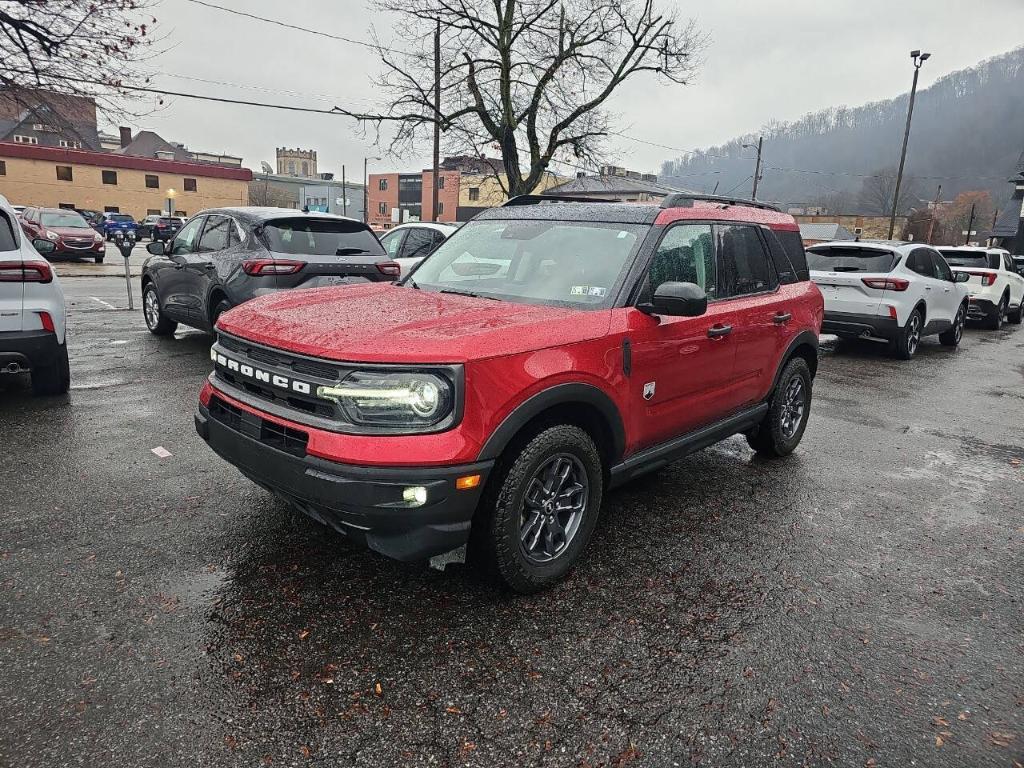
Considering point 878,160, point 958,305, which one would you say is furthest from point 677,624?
point 878,160

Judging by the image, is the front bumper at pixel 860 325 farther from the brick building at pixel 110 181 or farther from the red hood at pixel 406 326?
the brick building at pixel 110 181

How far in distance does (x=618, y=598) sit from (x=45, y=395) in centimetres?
563

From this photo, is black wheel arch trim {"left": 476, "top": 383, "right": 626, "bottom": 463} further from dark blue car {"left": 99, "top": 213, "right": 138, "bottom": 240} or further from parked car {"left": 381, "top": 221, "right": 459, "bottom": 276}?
dark blue car {"left": 99, "top": 213, "right": 138, "bottom": 240}

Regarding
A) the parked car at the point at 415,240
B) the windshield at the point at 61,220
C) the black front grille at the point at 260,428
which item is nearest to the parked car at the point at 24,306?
the black front grille at the point at 260,428

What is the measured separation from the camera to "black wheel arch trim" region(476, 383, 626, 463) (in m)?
2.70

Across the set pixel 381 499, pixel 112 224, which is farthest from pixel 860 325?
pixel 112 224

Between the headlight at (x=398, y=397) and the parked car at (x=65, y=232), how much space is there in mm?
22742

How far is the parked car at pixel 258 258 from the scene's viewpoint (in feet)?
23.0

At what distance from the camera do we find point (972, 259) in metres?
15.3

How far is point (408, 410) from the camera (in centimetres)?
258

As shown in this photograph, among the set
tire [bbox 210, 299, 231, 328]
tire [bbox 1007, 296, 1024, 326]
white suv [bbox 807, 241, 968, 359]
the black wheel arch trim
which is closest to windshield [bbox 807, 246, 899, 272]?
white suv [bbox 807, 241, 968, 359]

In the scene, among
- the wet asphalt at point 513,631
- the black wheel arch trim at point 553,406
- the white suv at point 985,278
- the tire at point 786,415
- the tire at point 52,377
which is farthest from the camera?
the white suv at point 985,278

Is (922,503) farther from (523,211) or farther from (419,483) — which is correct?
(419,483)

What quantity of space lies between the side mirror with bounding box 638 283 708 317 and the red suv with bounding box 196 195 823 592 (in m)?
0.01
